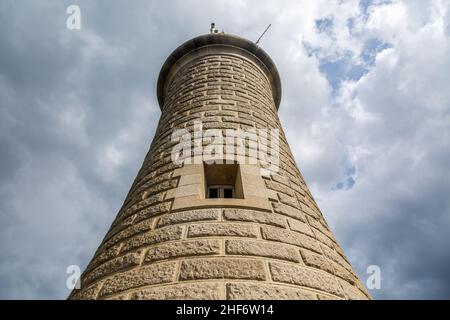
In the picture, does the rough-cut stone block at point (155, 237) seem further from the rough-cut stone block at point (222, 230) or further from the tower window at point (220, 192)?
the tower window at point (220, 192)

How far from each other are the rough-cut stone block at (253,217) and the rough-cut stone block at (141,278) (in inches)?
30.0

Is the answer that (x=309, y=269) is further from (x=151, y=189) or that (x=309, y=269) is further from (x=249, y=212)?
(x=151, y=189)

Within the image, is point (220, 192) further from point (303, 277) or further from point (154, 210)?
point (303, 277)

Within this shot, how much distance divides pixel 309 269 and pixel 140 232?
66.3 inches

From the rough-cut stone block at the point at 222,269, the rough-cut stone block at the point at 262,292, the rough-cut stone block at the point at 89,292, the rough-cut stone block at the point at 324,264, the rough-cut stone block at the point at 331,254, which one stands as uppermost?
the rough-cut stone block at the point at 331,254

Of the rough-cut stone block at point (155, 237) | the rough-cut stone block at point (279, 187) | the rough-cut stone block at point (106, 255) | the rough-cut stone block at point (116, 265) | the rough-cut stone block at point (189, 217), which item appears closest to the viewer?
the rough-cut stone block at point (116, 265)

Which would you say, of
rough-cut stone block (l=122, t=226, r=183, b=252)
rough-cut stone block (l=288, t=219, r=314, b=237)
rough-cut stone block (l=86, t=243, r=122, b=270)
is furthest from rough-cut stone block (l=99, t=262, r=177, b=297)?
rough-cut stone block (l=288, t=219, r=314, b=237)

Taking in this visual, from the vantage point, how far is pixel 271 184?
4.02 metres

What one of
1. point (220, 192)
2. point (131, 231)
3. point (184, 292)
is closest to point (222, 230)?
point (184, 292)

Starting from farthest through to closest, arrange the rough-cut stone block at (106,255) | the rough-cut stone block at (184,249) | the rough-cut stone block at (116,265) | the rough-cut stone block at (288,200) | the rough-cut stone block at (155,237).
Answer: the rough-cut stone block at (288,200) < the rough-cut stone block at (106,255) < the rough-cut stone block at (155,237) < the rough-cut stone block at (116,265) < the rough-cut stone block at (184,249)

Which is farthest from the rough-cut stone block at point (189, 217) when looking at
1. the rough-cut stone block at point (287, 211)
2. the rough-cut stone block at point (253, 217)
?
the rough-cut stone block at point (287, 211)

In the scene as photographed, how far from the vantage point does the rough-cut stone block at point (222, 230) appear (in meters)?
2.99

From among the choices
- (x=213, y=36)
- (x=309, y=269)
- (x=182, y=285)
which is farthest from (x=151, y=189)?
(x=213, y=36)

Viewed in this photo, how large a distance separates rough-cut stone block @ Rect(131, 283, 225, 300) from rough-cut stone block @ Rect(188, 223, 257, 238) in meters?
0.61
